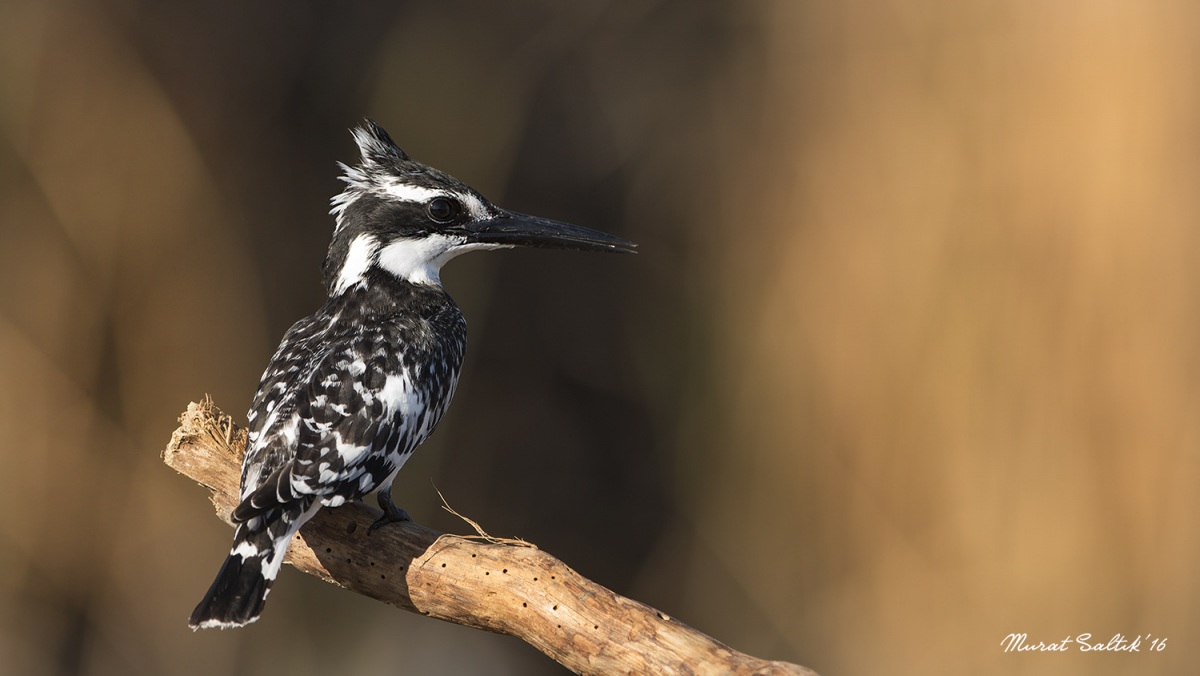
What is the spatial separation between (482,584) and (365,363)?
0.69 metres

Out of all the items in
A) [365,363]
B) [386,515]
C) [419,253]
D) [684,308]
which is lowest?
[386,515]

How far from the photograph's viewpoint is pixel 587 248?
3031mm

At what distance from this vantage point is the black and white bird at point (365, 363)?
2229mm

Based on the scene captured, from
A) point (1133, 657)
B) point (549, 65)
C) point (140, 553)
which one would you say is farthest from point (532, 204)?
point (1133, 657)

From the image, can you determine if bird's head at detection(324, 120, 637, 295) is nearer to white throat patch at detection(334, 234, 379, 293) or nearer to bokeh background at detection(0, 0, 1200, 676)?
white throat patch at detection(334, 234, 379, 293)

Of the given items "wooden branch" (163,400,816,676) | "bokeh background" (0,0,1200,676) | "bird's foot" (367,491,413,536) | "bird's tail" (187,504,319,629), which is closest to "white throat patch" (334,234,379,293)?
"wooden branch" (163,400,816,676)

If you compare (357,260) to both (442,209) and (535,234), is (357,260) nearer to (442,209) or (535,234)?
(442,209)

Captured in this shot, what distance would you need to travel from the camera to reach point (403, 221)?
2.86 meters

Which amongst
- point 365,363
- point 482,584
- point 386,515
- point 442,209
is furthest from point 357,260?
point 482,584

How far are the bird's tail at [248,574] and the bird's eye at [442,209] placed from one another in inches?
36.0

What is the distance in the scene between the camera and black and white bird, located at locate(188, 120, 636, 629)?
223 centimetres

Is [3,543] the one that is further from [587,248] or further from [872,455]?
[872,455]

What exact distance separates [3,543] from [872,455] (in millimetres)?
3332

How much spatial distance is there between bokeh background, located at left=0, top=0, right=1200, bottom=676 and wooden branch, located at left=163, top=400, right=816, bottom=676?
1623 millimetres
